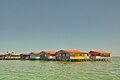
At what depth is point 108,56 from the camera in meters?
81.9

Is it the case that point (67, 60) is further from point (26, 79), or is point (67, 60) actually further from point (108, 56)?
point (26, 79)

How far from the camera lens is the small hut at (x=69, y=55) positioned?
2702 inches

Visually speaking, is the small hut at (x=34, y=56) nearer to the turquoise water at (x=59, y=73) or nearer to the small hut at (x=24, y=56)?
the small hut at (x=24, y=56)


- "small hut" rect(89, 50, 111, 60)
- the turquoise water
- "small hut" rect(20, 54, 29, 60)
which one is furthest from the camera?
"small hut" rect(20, 54, 29, 60)

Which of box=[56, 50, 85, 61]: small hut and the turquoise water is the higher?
box=[56, 50, 85, 61]: small hut

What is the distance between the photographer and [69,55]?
68625 mm

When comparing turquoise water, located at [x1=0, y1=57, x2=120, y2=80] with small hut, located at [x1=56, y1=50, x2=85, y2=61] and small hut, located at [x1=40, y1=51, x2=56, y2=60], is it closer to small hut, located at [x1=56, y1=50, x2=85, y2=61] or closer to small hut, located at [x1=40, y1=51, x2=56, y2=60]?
small hut, located at [x1=56, y1=50, x2=85, y2=61]

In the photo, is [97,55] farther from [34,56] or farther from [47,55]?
[34,56]

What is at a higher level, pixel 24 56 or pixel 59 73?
pixel 24 56

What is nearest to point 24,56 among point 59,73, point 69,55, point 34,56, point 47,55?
point 34,56

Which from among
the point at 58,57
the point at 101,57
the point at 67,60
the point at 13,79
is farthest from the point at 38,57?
the point at 13,79

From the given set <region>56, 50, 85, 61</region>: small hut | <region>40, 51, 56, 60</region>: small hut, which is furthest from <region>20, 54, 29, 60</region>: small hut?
<region>56, 50, 85, 61</region>: small hut

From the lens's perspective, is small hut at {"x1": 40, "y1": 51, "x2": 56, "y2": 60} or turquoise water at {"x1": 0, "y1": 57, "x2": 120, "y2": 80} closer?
turquoise water at {"x1": 0, "y1": 57, "x2": 120, "y2": 80}

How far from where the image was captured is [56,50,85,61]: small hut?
2702 inches
